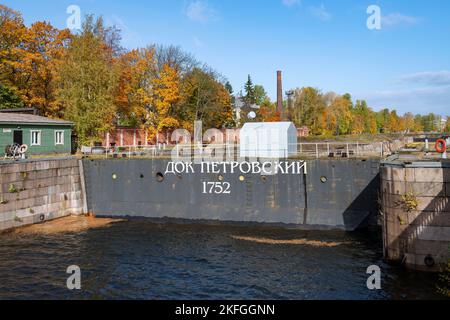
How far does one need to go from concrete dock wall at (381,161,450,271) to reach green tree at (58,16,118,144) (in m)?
30.0

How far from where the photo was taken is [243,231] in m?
25.6

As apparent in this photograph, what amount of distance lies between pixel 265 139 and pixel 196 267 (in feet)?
47.8

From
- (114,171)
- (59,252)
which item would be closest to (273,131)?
(114,171)

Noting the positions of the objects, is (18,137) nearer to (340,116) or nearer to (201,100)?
(201,100)

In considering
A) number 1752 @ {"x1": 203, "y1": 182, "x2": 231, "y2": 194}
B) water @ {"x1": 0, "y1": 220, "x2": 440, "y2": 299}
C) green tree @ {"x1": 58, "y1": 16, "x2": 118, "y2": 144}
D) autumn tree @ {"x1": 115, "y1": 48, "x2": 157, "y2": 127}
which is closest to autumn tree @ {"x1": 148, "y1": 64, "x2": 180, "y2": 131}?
autumn tree @ {"x1": 115, "y1": 48, "x2": 157, "y2": 127}

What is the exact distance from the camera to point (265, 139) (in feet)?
102

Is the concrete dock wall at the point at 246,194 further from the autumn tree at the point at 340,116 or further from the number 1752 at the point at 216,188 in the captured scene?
the autumn tree at the point at 340,116

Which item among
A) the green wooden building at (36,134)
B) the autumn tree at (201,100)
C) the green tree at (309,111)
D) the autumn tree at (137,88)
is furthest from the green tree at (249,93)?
the green wooden building at (36,134)

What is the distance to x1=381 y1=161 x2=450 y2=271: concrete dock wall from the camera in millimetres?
16359

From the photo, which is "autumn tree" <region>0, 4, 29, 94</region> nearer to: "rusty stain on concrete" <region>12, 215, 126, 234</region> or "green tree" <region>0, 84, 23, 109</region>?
"green tree" <region>0, 84, 23, 109</region>
